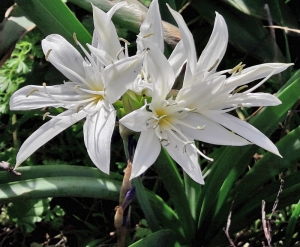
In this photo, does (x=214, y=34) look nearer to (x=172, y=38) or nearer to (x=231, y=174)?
(x=172, y=38)

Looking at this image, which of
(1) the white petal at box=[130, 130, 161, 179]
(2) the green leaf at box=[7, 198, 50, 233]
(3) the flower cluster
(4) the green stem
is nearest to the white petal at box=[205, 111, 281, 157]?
(3) the flower cluster

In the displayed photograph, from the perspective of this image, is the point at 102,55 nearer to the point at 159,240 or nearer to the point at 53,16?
the point at 53,16

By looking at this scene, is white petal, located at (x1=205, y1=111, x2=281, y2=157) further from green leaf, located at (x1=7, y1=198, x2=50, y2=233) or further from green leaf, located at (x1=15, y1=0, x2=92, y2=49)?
green leaf, located at (x1=7, y1=198, x2=50, y2=233)

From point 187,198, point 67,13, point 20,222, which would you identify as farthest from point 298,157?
point 20,222

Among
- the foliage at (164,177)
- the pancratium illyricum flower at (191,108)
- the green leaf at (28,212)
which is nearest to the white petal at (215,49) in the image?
the pancratium illyricum flower at (191,108)

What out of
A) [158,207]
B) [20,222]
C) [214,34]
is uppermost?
[214,34]

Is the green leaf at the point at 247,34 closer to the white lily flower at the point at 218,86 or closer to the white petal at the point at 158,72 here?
the white lily flower at the point at 218,86
